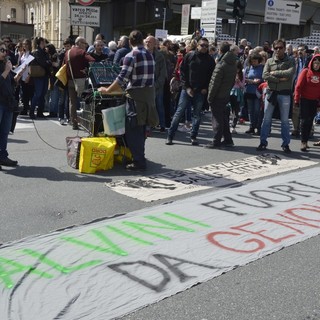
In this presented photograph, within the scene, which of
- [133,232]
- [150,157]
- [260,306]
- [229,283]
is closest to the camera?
[260,306]

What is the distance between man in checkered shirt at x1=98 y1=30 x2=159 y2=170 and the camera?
7.13 m

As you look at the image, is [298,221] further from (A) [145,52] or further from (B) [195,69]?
(B) [195,69]

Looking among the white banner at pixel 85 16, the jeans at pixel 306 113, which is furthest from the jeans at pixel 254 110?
the white banner at pixel 85 16

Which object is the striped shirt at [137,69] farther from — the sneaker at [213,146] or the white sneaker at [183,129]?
the white sneaker at [183,129]

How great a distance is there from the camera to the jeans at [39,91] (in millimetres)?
12359

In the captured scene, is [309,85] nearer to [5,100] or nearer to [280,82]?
[280,82]

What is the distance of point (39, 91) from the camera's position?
12344 millimetres

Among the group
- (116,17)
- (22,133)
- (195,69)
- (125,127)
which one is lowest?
(22,133)

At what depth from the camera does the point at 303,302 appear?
371 centimetres

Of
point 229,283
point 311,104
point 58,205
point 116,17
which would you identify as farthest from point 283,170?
point 116,17

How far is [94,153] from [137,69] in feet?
4.26

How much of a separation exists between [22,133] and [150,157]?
3.20 meters

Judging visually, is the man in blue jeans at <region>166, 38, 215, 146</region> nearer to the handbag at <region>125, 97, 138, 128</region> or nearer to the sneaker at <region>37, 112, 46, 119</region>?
the handbag at <region>125, 97, 138, 128</region>

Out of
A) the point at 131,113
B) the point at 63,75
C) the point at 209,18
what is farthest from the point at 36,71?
the point at 209,18
